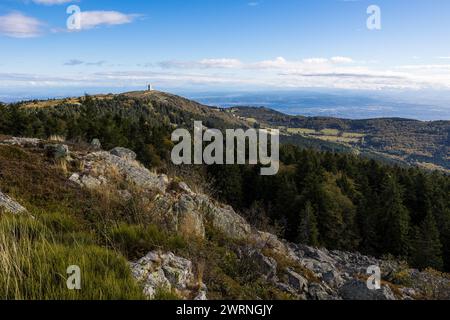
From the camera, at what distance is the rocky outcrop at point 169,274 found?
482 cm

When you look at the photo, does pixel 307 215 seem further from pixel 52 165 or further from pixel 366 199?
pixel 52 165

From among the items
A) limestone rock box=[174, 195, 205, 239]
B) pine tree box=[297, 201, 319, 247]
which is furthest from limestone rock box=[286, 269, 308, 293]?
pine tree box=[297, 201, 319, 247]

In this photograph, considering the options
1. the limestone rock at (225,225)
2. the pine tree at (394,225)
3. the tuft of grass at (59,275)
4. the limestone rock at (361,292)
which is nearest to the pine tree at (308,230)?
the pine tree at (394,225)

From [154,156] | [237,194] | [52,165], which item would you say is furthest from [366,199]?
[52,165]

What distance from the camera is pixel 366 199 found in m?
47.9

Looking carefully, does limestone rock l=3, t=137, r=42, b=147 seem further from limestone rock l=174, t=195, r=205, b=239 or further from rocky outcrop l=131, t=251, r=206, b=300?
rocky outcrop l=131, t=251, r=206, b=300

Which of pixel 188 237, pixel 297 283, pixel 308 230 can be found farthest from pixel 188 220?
pixel 308 230

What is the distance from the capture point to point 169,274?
5.33 metres

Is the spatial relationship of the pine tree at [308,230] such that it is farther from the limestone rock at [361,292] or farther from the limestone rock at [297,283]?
the limestone rock at [297,283]

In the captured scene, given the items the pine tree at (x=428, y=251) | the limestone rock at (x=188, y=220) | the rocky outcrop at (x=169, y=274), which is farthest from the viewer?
the pine tree at (x=428, y=251)

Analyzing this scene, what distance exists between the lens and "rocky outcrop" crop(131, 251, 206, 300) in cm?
482
